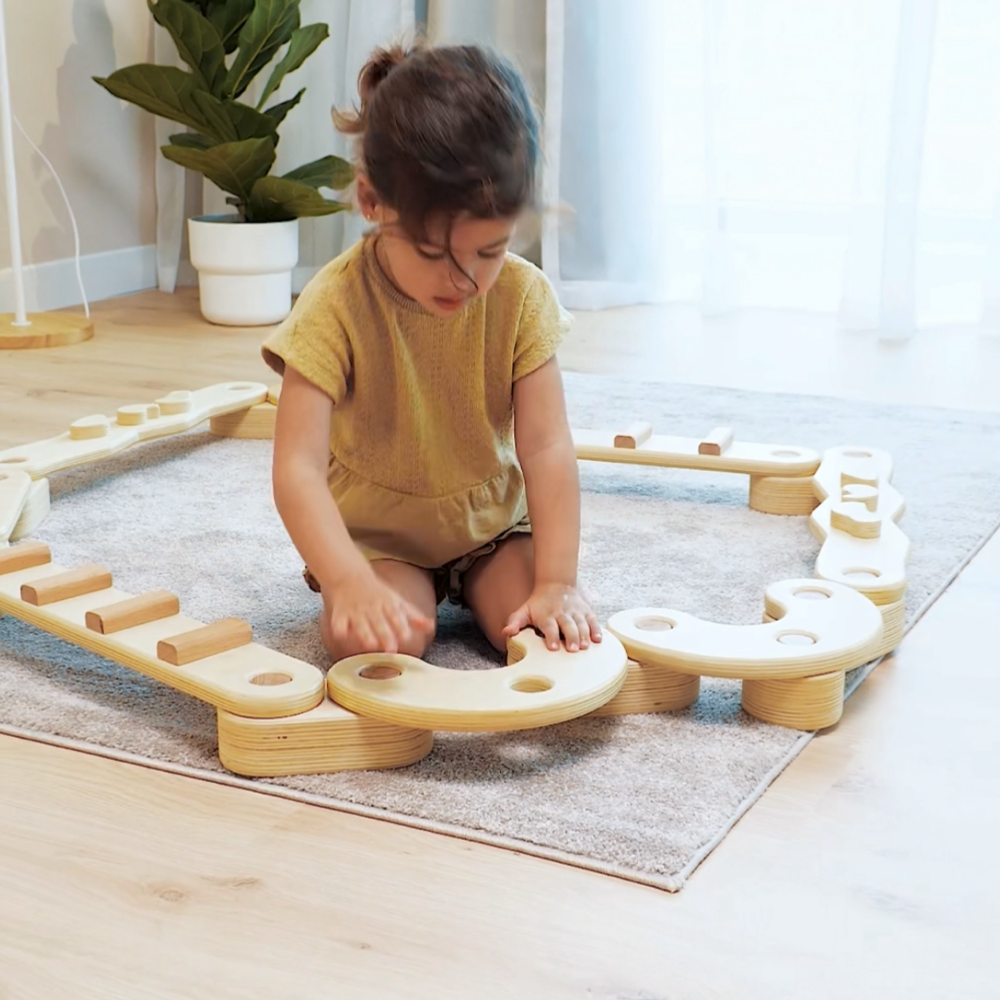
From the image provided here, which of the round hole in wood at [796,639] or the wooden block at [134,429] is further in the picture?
the wooden block at [134,429]

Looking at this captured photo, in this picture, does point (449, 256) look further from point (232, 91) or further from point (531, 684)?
point (232, 91)

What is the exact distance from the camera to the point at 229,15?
2.42m

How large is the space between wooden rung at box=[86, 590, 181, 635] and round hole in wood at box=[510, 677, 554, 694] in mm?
265

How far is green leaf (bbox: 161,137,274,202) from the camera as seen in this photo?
7.67ft

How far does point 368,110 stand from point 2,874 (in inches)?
20.1

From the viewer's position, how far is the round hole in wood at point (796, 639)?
935 millimetres

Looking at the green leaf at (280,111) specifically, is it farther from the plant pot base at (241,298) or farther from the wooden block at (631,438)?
the wooden block at (631,438)

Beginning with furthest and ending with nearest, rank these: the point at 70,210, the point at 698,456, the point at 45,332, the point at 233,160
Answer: the point at 70,210 < the point at 233,160 < the point at 45,332 < the point at 698,456

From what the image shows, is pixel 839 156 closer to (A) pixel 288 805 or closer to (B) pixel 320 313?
(B) pixel 320 313

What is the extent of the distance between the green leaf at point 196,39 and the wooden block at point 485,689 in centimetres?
176

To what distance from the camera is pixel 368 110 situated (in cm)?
88

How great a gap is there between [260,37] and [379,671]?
1.77 meters

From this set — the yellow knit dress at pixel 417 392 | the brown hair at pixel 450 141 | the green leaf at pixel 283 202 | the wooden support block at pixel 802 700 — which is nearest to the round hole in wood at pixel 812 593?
the wooden support block at pixel 802 700

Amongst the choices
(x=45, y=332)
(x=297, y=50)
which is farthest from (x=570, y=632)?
(x=297, y=50)
